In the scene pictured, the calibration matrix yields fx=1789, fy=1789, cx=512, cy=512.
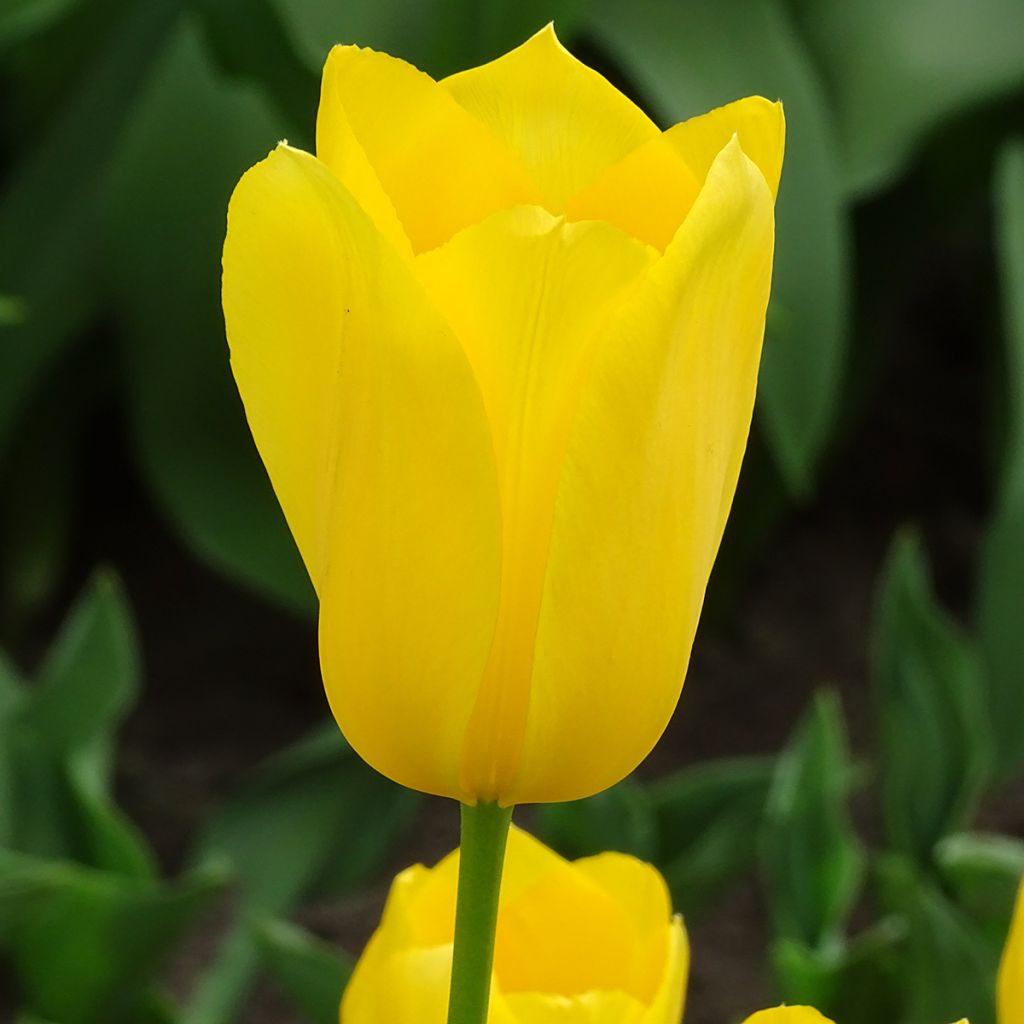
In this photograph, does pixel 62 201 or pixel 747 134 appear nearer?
pixel 747 134

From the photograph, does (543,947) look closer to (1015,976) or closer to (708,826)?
(1015,976)

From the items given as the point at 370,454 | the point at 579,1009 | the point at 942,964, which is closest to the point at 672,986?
the point at 579,1009

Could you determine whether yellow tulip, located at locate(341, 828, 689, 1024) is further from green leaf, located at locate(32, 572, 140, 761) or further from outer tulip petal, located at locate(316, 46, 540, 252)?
green leaf, located at locate(32, 572, 140, 761)

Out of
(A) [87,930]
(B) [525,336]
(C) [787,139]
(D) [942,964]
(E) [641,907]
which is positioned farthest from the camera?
(C) [787,139]

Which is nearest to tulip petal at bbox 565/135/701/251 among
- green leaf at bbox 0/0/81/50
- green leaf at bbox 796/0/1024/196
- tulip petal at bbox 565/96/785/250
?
tulip petal at bbox 565/96/785/250

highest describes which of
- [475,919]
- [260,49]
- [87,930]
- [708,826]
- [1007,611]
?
[475,919]

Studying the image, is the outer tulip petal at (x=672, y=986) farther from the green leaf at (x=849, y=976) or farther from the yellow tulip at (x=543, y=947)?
the green leaf at (x=849, y=976)

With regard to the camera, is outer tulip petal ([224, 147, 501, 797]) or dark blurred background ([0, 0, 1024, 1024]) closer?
outer tulip petal ([224, 147, 501, 797])
